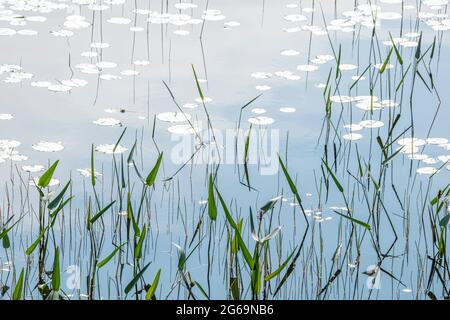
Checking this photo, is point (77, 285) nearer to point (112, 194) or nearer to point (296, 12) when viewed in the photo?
point (112, 194)

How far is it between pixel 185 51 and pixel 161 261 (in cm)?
138

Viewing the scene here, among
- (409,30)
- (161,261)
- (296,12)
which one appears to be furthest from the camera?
(296,12)

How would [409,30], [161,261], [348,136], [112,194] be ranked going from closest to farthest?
[161,261]
[112,194]
[348,136]
[409,30]

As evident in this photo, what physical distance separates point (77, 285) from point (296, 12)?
7.03 ft

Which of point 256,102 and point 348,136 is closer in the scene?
point 348,136

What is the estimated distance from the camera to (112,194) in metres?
2.67

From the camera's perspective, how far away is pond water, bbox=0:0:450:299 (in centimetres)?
233

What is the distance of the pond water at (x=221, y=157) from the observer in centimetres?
233

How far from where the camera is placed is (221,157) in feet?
9.29

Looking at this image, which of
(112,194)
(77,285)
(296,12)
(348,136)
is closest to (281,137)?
(348,136)

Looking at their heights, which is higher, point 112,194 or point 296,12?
point 296,12
